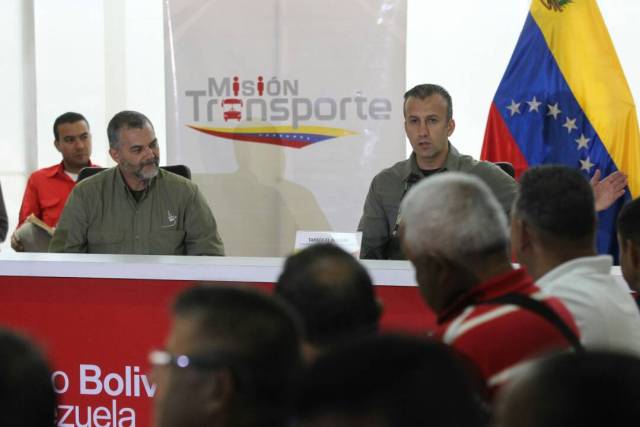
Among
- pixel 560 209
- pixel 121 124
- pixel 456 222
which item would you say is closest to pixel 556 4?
pixel 121 124

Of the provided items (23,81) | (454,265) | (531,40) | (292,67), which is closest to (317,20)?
(292,67)

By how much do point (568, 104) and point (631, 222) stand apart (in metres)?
3.18

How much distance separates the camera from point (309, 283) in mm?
1944

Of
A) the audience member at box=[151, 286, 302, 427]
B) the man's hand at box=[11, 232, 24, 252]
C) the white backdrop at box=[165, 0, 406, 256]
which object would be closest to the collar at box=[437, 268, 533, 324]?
the audience member at box=[151, 286, 302, 427]

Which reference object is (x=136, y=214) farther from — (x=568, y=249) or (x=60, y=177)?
(x=568, y=249)

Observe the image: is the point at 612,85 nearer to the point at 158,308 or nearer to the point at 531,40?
the point at 531,40

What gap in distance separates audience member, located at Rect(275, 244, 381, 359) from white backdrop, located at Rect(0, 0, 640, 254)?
16.2 feet

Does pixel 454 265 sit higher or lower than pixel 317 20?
lower

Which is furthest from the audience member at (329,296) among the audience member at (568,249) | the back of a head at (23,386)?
the back of a head at (23,386)

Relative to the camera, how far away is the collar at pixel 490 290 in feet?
6.86

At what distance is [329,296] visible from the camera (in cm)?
193

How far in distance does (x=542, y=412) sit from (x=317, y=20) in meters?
5.51

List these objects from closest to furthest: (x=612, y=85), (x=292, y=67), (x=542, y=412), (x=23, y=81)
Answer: (x=542, y=412) < (x=612, y=85) < (x=292, y=67) < (x=23, y=81)

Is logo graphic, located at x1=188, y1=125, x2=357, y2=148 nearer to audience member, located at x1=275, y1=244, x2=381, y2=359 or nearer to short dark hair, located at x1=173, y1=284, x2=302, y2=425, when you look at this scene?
audience member, located at x1=275, y1=244, x2=381, y2=359
